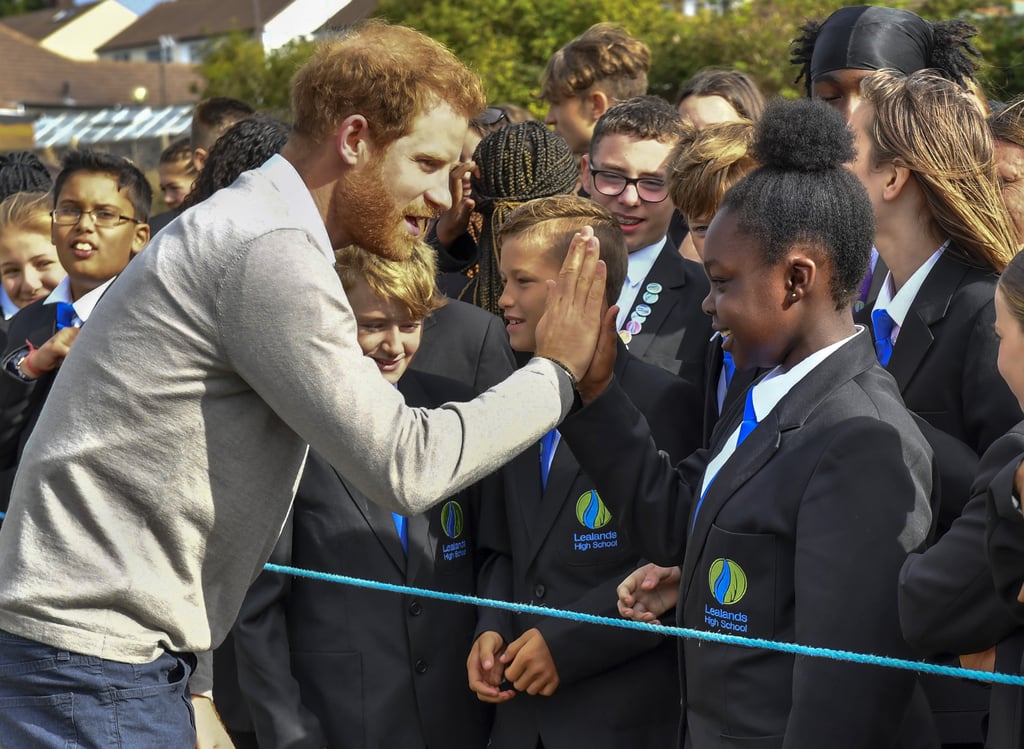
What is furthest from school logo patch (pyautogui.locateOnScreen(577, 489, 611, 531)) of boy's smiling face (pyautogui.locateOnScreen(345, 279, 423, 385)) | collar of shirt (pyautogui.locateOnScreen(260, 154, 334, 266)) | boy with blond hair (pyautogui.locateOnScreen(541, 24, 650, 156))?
boy with blond hair (pyautogui.locateOnScreen(541, 24, 650, 156))

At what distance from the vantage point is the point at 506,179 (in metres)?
4.87

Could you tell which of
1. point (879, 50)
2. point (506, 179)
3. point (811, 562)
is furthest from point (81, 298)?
point (811, 562)

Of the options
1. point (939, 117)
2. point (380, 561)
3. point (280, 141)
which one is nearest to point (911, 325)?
point (939, 117)

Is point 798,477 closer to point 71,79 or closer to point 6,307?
point 6,307

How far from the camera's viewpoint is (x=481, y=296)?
4.88 metres

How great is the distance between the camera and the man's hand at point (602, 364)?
3104mm

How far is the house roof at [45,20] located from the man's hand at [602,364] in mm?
77416

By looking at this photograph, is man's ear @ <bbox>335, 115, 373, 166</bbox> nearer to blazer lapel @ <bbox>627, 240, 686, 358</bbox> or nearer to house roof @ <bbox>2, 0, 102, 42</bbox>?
blazer lapel @ <bbox>627, 240, 686, 358</bbox>

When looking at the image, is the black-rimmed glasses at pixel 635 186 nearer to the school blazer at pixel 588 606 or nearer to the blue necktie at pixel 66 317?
the school blazer at pixel 588 606

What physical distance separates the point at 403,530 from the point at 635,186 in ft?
5.25

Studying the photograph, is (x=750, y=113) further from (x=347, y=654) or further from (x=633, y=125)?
(x=347, y=654)

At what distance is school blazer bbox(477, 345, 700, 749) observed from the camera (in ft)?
12.1

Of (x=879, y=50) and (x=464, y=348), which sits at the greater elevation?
(x=879, y=50)

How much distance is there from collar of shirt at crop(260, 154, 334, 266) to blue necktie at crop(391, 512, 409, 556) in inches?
51.3
